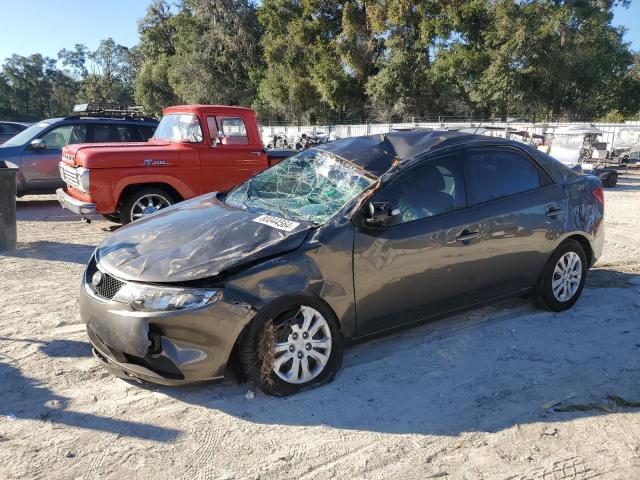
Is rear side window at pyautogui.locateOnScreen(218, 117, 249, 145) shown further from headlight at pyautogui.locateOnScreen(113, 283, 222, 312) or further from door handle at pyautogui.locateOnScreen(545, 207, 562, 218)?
headlight at pyautogui.locateOnScreen(113, 283, 222, 312)

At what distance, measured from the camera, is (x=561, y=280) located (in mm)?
4832

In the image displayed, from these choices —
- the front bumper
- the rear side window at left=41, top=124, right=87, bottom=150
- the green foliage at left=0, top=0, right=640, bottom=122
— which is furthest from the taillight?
the green foliage at left=0, top=0, right=640, bottom=122

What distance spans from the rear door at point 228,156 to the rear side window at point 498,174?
15.2 feet

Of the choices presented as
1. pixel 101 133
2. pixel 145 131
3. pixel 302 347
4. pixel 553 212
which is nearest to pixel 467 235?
pixel 553 212

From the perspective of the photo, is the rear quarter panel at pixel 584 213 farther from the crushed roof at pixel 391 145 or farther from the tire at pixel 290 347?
the tire at pixel 290 347

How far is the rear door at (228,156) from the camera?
8.12 meters

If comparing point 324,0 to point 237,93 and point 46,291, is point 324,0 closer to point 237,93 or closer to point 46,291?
point 237,93

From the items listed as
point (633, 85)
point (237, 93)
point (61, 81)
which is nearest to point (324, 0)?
point (237, 93)

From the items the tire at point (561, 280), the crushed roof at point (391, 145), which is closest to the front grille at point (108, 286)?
the crushed roof at point (391, 145)

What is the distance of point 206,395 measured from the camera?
3.42 m

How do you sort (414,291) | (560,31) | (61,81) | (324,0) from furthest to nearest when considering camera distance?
(61,81) < (324,0) < (560,31) < (414,291)

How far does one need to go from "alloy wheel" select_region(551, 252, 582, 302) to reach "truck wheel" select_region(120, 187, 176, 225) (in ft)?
17.0

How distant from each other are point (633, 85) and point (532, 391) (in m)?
42.2

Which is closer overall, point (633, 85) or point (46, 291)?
point (46, 291)
